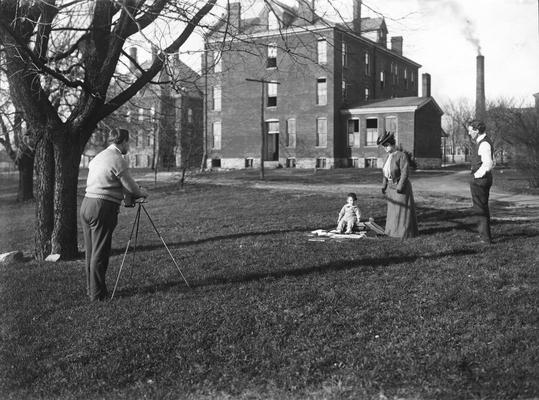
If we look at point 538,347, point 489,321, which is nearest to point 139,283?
point 489,321

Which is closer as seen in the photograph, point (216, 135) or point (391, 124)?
point (391, 124)

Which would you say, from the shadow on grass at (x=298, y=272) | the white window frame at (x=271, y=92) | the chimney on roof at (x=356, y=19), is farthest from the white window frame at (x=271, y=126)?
the shadow on grass at (x=298, y=272)

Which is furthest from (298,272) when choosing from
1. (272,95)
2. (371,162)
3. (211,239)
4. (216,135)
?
(216,135)

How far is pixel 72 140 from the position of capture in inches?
386

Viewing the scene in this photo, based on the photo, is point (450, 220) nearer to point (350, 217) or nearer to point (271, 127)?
point (350, 217)

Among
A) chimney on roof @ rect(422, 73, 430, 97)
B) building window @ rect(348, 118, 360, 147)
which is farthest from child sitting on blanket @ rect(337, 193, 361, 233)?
chimney on roof @ rect(422, 73, 430, 97)

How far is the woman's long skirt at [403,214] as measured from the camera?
10219mm

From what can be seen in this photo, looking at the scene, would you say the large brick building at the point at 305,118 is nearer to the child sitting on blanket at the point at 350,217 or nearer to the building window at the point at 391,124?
the building window at the point at 391,124

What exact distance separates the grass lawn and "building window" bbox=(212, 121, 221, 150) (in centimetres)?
4033

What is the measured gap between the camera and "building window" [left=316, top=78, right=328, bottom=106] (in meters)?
44.5

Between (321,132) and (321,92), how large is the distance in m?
3.26

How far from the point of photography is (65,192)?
31.9ft

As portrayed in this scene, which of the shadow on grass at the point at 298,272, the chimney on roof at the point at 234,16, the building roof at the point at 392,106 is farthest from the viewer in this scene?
the building roof at the point at 392,106

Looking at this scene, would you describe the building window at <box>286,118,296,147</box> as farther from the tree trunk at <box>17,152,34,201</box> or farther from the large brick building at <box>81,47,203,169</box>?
the tree trunk at <box>17,152,34,201</box>
